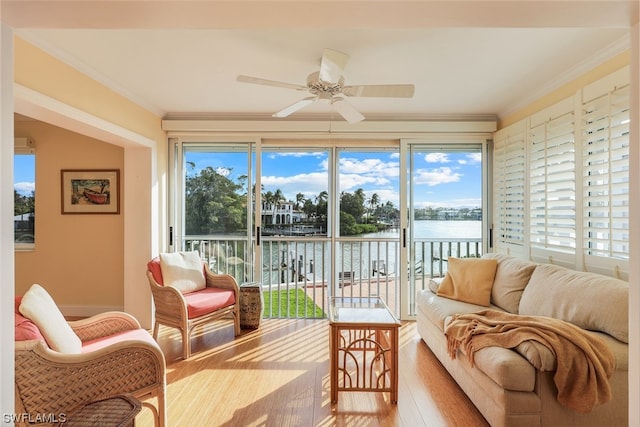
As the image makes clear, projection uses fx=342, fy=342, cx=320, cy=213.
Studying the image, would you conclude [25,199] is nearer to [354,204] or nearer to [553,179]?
[354,204]

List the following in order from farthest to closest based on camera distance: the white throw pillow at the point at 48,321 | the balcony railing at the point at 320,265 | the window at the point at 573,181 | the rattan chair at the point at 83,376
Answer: the balcony railing at the point at 320,265 < the window at the point at 573,181 < the white throw pillow at the point at 48,321 < the rattan chair at the point at 83,376

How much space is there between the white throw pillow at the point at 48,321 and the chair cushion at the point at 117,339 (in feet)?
0.46

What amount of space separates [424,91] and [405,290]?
2169mm

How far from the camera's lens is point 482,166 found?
3930 millimetres

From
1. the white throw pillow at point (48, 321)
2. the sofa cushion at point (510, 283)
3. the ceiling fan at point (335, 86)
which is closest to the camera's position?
the white throw pillow at point (48, 321)

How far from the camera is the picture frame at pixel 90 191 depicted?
13.1 feet

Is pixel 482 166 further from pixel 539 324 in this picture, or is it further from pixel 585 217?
pixel 539 324

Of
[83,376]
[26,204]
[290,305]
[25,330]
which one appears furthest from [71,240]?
[83,376]

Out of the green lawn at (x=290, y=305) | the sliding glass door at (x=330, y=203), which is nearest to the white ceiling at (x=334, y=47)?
the sliding glass door at (x=330, y=203)

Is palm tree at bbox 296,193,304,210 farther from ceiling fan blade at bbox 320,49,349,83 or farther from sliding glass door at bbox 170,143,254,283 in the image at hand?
ceiling fan blade at bbox 320,49,349,83

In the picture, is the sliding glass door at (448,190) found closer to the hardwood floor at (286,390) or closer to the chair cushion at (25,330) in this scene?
the hardwood floor at (286,390)

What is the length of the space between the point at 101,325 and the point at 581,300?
302 cm

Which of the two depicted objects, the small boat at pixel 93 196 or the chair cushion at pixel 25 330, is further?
the small boat at pixel 93 196

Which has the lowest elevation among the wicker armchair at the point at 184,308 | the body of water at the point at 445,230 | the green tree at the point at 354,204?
the wicker armchair at the point at 184,308
